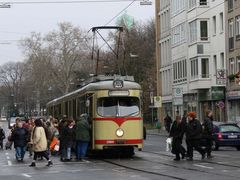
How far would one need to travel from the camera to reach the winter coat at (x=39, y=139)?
75.3 ft

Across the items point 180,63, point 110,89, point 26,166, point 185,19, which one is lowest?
point 26,166

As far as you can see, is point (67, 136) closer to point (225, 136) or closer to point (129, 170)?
point (129, 170)

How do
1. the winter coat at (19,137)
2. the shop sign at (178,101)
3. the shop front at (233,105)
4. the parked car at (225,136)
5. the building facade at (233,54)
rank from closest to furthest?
the winter coat at (19,137), the parked car at (225,136), the shop front at (233,105), the building facade at (233,54), the shop sign at (178,101)

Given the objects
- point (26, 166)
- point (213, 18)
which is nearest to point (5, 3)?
point (26, 166)

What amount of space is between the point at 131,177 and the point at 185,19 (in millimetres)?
49597

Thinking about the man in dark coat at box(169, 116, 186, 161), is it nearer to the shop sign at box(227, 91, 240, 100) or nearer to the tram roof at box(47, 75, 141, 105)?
the tram roof at box(47, 75, 141, 105)

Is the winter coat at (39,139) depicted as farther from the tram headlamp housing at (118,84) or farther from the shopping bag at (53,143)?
the shopping bag at (53,143)

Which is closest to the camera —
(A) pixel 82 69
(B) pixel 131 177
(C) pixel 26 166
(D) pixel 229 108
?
(B) pixel 131 177

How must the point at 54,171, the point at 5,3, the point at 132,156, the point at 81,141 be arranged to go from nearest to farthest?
the point at 54,171
the point at 81,141
the point at 132,156
the point at 5,3

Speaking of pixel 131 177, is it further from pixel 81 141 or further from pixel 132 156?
pixel 132 156

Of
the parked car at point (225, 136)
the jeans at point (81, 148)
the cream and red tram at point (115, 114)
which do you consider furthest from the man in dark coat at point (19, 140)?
the parked car at point (225, 136)

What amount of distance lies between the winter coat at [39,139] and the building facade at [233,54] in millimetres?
Answer: 31573

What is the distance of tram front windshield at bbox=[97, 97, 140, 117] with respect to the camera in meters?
25.8

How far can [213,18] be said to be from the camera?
6009cm
